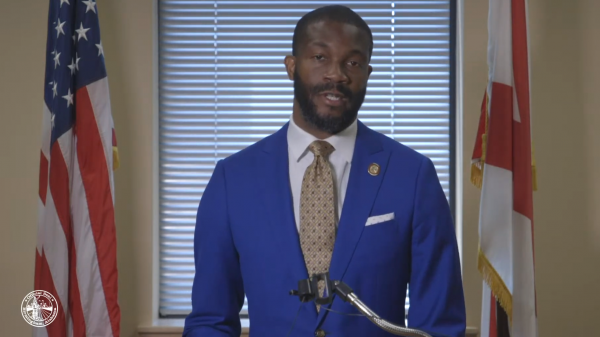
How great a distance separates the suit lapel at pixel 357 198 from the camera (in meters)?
1.72

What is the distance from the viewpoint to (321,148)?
1.85 m

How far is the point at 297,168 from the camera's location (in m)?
1.89

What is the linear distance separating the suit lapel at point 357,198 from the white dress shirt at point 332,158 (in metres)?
0.03

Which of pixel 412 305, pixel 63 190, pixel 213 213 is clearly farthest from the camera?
pixel 63 190

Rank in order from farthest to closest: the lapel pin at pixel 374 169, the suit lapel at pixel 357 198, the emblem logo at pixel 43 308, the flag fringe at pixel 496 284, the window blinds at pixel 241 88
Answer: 1. the window blinds at pixel 241 88
2. the emblem logo at pixel 43 308
3. the flag fringe at pixel 496 284
4. the lapel pin at pixel 374 169
5. the suit lapel at pixel 357 198

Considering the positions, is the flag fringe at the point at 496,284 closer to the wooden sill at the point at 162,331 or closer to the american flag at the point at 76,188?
the wooden sill at the point at 162,331

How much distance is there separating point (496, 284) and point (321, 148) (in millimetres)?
1232

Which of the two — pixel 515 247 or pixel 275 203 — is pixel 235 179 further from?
pixel 515 247

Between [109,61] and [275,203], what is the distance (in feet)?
6.68

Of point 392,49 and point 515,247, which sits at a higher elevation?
point 392,49

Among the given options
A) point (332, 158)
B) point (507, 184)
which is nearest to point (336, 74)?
point (332, 158)

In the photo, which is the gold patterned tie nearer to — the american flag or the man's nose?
the man's nose

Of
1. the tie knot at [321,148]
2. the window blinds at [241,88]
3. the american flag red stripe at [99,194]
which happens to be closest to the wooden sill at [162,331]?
the window blinds at [241,88]

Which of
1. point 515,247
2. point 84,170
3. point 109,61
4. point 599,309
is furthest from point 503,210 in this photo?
point 109,61
